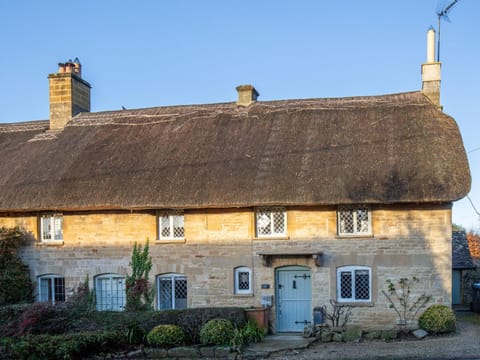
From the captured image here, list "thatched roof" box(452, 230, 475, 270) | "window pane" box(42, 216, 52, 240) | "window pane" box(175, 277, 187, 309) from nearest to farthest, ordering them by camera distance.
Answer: "window pane" box(175, 277, 187, 309) → "window pane" box(42, 216, 52, 240) → "thatched roof" box(452, 230, 475, 270)

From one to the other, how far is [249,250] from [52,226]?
6.51m

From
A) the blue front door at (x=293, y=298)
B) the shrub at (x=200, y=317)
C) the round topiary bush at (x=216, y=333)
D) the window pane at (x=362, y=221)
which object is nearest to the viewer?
the round topiary bush at (x=216, y=333)

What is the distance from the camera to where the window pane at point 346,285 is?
17203mm

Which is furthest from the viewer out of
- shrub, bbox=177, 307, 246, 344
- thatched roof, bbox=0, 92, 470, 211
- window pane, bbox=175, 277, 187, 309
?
window pane, bbox=175, 277, 187, 309

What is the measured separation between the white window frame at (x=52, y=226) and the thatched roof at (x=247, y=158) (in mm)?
964

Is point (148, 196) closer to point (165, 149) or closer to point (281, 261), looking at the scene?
point (165, 149)

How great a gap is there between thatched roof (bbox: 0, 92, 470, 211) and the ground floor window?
7.99 feet

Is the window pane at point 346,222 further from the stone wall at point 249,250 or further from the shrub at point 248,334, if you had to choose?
the shrub at point 248,334

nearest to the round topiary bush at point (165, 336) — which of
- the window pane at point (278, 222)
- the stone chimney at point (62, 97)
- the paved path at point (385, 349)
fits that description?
the paved path at point (385, 349)

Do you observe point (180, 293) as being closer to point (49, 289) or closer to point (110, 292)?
point (110, 292)

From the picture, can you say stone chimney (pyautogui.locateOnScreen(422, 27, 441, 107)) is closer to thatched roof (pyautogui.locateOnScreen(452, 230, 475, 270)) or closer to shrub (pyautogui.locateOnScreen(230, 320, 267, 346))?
thatched roof (pyautogui.locateOnScreen(452, 230, 475, 270))

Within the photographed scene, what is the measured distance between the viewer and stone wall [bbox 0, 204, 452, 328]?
659 inches

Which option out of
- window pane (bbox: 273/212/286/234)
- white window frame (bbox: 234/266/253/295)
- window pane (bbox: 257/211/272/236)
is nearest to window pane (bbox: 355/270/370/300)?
window pane (bbox: 273/212/286/234)

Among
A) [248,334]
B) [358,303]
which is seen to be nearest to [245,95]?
[358,303]
